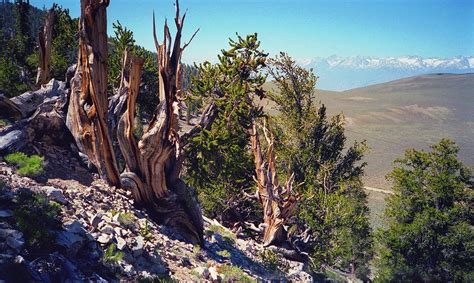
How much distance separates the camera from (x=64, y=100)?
975 centimetres

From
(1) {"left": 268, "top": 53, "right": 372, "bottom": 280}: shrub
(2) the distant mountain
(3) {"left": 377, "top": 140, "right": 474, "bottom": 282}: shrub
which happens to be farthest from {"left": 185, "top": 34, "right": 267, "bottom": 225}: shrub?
(2) the distant mountain

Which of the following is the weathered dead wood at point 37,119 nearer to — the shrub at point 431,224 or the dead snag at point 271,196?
the dead snag at point 271,196

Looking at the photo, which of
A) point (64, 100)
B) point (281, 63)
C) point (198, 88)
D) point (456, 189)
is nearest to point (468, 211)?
point (456, 189)

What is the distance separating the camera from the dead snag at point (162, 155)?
9023 millimetres

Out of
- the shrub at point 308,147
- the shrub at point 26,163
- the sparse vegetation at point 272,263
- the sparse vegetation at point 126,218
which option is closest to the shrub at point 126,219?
the sparse vegetation at point 126,218

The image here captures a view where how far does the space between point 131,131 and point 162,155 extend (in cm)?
113

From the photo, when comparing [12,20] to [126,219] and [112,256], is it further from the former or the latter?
[112,256]

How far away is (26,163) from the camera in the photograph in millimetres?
7754

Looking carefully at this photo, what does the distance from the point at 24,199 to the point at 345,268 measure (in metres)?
27.8

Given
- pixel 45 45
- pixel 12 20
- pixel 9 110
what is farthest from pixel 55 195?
pixel 12 20

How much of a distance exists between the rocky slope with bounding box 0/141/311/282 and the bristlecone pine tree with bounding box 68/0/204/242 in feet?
1.70

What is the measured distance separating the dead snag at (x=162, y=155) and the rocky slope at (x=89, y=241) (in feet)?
1.68

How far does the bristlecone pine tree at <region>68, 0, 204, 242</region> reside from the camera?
8367 millimetres

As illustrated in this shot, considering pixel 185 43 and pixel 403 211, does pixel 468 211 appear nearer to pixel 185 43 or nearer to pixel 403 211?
pixel 403 211
